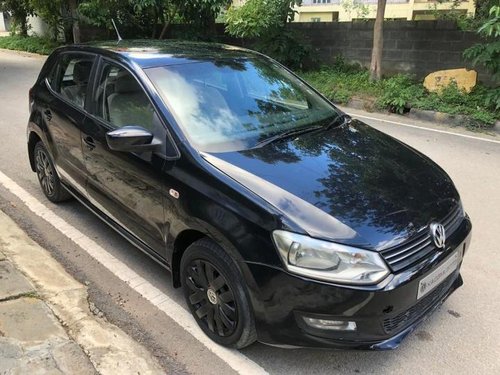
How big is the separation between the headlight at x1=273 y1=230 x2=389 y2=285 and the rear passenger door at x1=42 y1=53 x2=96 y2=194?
2.26m

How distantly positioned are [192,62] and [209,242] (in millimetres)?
1473

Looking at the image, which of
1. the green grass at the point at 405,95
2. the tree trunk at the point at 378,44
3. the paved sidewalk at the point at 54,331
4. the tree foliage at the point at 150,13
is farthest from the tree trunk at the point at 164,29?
the paved sidewalk at the point at 54,331

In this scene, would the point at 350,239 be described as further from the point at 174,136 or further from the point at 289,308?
the point at 174,136

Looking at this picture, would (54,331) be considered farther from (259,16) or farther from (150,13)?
(150,13)

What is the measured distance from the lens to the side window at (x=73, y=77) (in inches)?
156

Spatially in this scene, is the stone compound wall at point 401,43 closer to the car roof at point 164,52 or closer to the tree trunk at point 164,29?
the tree trunk at point 164,29

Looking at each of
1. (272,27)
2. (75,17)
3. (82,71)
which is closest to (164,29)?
(75,17)

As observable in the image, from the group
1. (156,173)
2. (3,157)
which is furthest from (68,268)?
(3,157)

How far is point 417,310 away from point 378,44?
924cm

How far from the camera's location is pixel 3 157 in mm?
6379

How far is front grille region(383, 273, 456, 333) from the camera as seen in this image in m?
2.45

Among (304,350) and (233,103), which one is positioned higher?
(233,103)

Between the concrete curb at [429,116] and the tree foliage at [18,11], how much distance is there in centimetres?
1944

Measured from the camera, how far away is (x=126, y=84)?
345 centimetres
